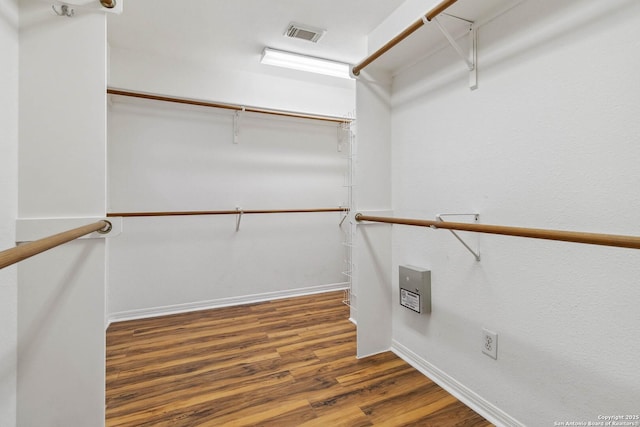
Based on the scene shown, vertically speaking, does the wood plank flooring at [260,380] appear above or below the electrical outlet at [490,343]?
below

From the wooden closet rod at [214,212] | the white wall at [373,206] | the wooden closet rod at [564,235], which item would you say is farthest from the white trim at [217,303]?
the wooden closet rod at [564,235]

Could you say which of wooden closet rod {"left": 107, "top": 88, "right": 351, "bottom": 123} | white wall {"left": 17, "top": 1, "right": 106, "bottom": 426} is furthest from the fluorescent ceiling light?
white wall {"left": 17, "top": 1, "right": 106, "bottom": 426}

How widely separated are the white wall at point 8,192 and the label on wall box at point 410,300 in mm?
1770

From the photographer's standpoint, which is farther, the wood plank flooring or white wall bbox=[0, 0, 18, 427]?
the wood plank flooring

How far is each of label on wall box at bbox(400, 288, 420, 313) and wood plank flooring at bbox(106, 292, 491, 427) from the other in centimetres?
38

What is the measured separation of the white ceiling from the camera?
1.84 metres

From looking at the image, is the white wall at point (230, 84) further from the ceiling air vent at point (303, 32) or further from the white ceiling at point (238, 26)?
the ceiling air vent at point (303, 32)

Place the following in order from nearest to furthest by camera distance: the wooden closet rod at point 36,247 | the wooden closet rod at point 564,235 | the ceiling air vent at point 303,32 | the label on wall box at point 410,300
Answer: the wooden closet rod at point 36,247
the wooden closet rod at point 564,235
the label on wall box at point 410,300
the ceiling air vent at point 303,32

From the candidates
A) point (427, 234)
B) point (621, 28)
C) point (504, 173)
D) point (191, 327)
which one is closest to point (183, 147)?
point (191, 327)

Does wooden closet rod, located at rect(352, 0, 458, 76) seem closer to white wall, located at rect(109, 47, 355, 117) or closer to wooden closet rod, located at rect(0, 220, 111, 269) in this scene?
white wall, located at rect(109, 47, 355, 117)

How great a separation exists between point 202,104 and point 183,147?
1.41ft

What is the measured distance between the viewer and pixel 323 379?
170 cm

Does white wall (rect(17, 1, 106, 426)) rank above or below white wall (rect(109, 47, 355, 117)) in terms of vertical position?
below

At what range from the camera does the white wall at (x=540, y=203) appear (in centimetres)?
97
